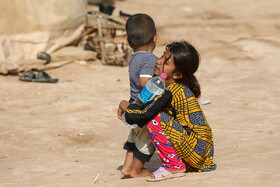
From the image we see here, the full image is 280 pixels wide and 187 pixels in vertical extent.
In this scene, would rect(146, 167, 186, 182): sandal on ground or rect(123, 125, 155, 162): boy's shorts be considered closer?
rect(146, 167, 186, 182): sandal on ground

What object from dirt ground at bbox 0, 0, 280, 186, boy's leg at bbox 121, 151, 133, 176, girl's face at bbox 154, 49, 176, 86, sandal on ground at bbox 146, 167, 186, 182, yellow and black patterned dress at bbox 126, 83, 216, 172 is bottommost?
dirt ground at bbox 0, 0, 280, 186

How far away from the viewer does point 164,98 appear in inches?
125

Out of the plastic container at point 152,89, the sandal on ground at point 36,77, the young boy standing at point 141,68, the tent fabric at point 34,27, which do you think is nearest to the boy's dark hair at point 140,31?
the young boy standing at point 141,68

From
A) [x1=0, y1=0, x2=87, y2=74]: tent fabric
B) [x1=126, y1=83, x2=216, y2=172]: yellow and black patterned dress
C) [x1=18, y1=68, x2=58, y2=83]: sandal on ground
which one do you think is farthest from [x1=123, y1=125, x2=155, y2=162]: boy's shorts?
[x1=0, y1=0, x2=87, y2=74]: tent fabric

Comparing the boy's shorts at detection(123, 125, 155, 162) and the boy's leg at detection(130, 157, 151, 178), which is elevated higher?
the boy's shorts at detection(123, 125, 155, 162)

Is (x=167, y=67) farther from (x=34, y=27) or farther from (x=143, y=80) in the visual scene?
(x=34, y=27)

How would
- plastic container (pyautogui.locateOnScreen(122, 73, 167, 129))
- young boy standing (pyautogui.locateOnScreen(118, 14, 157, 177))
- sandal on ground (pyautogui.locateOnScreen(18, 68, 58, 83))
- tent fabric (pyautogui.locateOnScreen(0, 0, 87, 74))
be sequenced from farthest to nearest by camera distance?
tent fabric (pyautogui.locateOnScreen(0, 0, 87, 74)), sandal on ground (pyautogui.locateOnScreen(18, 68, 58, 83)), young boy standing (pyautogui.locateOnScreen(118, 14, 157, 177)), plastic container (pyautogui.locateOnScreen(122, 73, 167, 129))

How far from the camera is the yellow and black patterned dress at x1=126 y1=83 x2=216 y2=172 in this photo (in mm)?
3207

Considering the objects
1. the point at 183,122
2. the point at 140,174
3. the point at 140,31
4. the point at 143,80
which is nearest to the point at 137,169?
the point at 140,174

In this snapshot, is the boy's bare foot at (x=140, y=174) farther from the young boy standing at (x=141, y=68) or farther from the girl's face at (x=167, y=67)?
the girl's face at (x=167, y=67)

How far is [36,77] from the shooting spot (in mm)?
7691

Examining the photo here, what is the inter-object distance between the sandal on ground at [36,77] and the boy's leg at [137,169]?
4.38m

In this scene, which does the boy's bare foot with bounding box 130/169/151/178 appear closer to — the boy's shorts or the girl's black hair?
the boy's shorts

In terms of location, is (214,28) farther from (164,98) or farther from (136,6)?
(164,98)
